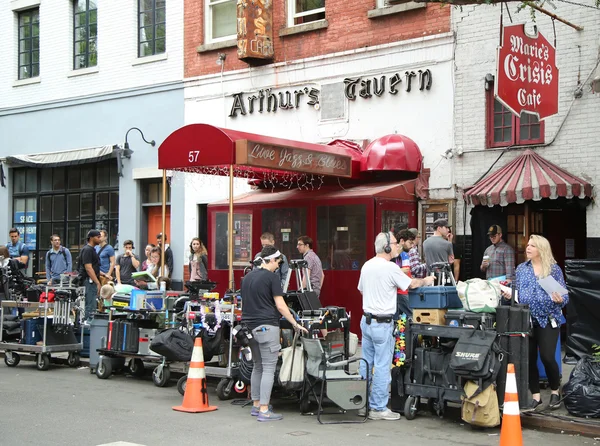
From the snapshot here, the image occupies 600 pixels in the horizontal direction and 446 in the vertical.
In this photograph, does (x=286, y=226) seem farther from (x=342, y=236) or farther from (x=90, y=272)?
(x=90, y=272)

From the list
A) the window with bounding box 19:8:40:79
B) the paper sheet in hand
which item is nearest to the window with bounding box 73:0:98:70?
the window with bounding box 19:8:40:79

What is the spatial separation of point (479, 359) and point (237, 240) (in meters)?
8.50

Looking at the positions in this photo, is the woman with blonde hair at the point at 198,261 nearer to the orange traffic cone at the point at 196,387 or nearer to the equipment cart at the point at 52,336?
the equipment cart at the point at 52,336

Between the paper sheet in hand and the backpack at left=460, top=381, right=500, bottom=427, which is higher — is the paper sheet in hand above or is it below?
above

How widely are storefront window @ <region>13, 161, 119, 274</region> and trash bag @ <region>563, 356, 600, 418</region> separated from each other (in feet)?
42.7

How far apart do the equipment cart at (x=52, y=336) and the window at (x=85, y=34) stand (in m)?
8.55

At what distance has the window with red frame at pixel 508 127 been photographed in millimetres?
13891

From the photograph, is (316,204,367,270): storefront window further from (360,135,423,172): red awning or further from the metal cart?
the metal cart

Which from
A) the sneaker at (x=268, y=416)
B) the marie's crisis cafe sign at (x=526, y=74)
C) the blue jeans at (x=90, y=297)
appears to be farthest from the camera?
the blue jeans at (x=90, y=297)

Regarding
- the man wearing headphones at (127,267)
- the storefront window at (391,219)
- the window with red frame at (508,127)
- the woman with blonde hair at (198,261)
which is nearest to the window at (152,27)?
the man wearing headphones at (127,267)

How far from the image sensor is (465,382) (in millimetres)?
9031

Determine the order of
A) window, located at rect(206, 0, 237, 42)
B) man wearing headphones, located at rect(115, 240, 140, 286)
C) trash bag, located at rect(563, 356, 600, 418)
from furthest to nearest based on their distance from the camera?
window, located at rect(206, 0, 237, 42) → man wearing headphones, located at rect(115, 240, 140, 286) → trash bag, located at rect(563, 356, 600, 418)

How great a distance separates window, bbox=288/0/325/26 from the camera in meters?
16.9

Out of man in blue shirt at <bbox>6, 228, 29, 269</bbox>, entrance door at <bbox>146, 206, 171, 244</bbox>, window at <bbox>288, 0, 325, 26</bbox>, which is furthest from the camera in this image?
entrance door at <bbox>146, 206, 171, 244</bbox>
